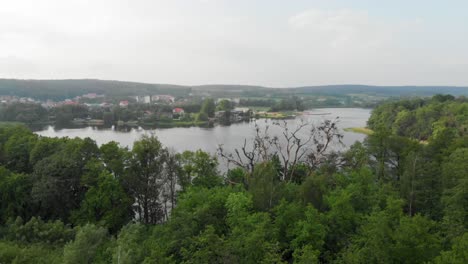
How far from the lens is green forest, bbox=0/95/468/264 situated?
7.18m

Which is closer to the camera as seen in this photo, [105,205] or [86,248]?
[86,248]

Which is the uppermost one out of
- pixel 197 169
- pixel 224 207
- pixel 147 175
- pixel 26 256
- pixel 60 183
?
pixel 197 169

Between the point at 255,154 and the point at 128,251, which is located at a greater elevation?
the point at 128,251

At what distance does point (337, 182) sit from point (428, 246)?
5781 millimetres

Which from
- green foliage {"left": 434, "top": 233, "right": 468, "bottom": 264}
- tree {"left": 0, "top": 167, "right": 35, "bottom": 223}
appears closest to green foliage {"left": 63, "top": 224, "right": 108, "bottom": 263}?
tree {"left": 0, "top": 167, "right": 35, "bottom": 223}

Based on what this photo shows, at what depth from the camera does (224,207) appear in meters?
10.7

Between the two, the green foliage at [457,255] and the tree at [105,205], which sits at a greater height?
the green foliage at [457,255]

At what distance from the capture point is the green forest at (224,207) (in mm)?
7180

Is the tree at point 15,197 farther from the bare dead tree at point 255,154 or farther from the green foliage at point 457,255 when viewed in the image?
the green foliage at point 457,255

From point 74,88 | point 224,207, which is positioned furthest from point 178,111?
point 74,88

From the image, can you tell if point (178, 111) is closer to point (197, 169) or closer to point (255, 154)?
point (255, 154)

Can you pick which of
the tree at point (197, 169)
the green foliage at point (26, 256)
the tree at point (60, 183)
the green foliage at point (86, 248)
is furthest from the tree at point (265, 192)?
the tree at point (60, 183)

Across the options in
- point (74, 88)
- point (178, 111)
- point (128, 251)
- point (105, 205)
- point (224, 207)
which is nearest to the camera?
point (128, 251)

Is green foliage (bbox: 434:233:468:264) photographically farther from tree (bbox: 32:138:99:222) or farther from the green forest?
tree (bbox: 32:138:99:222)
